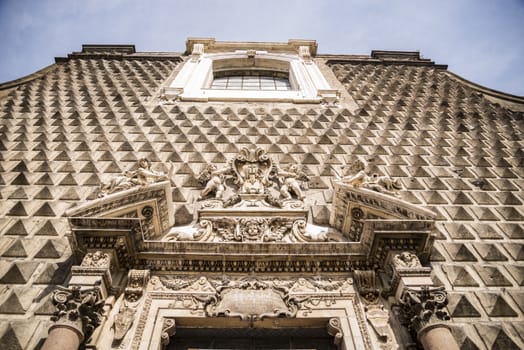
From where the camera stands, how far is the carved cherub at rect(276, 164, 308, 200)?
6852mm

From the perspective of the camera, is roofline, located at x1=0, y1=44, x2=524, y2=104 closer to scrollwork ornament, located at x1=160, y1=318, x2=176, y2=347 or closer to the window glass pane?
the window glass pane

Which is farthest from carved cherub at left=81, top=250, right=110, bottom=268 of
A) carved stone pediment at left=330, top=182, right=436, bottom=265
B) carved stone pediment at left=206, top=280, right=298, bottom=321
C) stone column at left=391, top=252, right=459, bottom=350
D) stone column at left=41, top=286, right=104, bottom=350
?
stone column at left=391, top=252, right=459, bottom=350

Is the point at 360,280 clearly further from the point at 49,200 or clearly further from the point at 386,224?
the point at 49,200

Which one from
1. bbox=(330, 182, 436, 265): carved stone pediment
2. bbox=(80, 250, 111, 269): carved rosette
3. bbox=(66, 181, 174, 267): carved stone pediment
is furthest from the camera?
bbox=(330, 182, 436, 265): carved stone pediment

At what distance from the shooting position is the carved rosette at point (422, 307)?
13.9 feet

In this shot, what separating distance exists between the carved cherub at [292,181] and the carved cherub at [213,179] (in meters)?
1.06

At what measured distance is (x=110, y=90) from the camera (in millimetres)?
11430

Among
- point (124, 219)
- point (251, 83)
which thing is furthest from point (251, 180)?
point (251, 83)

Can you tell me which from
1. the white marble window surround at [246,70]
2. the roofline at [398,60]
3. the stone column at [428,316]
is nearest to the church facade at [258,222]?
the stone column at [428,316]

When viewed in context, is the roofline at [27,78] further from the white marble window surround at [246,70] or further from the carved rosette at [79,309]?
the carved rosette at [79,309]

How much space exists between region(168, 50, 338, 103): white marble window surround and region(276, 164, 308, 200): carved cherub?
3.88m

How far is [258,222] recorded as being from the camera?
601 centimetres

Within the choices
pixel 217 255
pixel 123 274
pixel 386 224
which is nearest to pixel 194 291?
pixel 217 255

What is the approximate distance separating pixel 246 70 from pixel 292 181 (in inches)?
353
